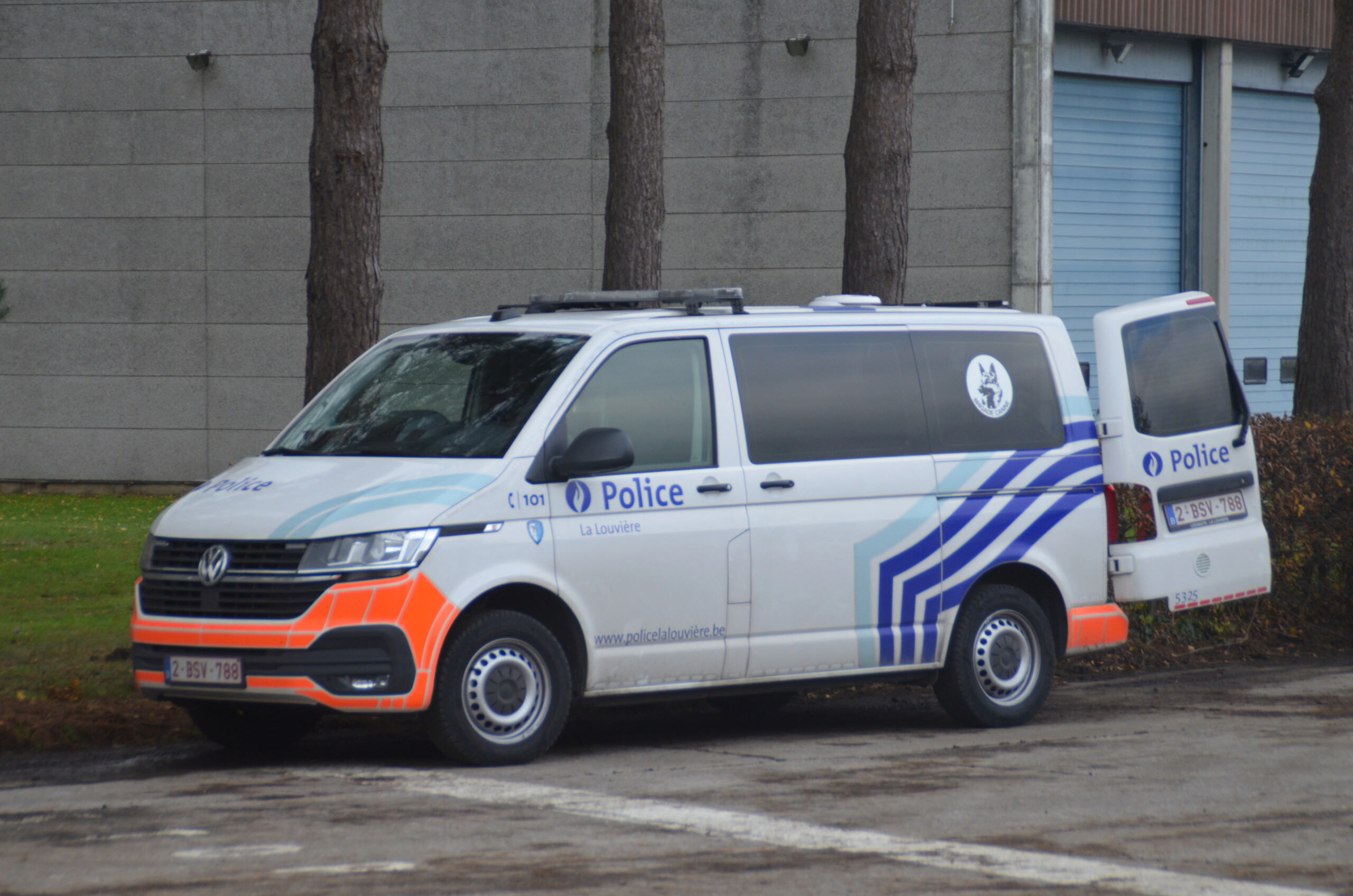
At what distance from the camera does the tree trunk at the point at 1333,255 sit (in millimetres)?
15281

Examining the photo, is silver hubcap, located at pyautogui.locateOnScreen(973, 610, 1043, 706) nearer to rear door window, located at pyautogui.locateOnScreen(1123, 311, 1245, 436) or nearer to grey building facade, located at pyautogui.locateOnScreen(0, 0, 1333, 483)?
rear door window, located at pyautogui.locateOnScreen(1123, 311, 1245, 436)

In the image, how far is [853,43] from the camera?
21.2m

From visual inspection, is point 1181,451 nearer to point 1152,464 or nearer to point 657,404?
point 1152,464

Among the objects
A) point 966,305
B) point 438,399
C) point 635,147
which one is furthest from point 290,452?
point 635,147

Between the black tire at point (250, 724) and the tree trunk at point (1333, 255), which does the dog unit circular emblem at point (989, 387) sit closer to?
the black tire at point (250, 724)

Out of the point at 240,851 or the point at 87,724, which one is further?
the point at 87,724

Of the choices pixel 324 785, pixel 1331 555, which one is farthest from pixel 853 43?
pixel 324 785

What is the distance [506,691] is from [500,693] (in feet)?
0.09

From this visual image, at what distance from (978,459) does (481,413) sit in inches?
104

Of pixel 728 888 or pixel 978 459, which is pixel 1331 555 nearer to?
pixel 978 459

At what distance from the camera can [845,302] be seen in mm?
9414

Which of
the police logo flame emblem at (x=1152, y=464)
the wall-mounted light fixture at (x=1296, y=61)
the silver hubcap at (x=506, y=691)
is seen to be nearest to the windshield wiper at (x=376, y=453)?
the silver hubcap at (x=506, y=691)

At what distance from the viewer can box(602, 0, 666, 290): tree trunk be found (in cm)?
1378

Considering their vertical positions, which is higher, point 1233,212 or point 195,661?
point 1233,212
